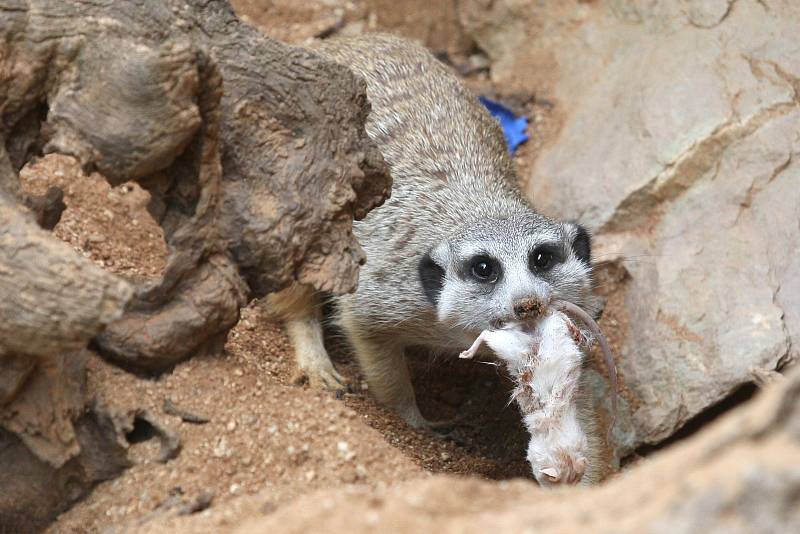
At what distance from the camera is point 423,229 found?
4.66 m

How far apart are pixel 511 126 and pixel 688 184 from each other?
146 centimetres

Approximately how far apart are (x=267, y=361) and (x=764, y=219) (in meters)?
2.38

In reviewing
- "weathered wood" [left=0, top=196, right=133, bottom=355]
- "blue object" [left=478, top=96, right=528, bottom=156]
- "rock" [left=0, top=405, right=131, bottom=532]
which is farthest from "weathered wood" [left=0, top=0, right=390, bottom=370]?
"blue object" [left=478, top=96, right=528, bottom=156]

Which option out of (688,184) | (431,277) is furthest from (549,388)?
(688,184)

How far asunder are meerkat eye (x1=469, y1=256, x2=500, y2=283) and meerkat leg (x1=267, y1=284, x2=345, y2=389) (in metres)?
0.93

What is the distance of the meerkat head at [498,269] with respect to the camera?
4.04 metres

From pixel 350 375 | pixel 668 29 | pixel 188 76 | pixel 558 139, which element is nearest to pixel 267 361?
pixel 350 375

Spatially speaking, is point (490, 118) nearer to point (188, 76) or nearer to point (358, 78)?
point (358, 78)

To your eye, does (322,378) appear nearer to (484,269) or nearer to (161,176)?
(484,269)

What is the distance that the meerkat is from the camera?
4129 millimetres

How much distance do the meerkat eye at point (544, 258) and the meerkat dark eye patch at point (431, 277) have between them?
1.33ft

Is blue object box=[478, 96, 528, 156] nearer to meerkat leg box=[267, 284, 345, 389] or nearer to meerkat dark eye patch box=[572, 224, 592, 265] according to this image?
meerkat dark eye patch box=[572, 224, 592, 265]

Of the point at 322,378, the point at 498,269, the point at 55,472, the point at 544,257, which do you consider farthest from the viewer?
the point at 322,378

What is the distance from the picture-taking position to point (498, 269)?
4.09 meters
